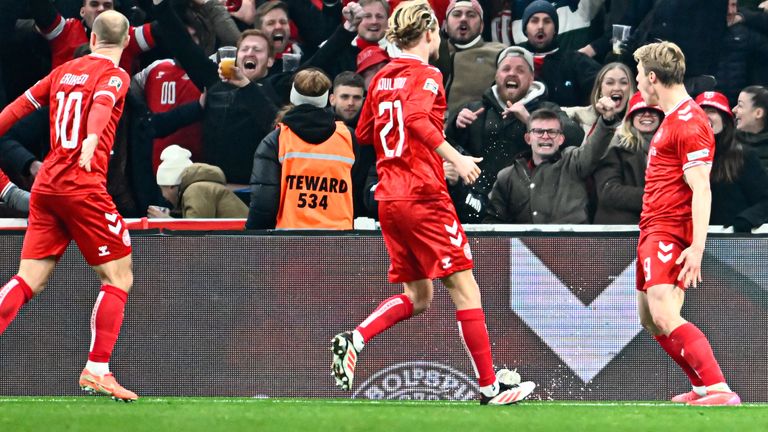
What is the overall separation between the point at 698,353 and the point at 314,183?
301cm

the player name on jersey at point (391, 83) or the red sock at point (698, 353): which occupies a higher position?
the player name on jersey at point (391, 83)

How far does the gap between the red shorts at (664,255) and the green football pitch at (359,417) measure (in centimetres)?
74

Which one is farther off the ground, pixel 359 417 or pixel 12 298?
pixel 12 298

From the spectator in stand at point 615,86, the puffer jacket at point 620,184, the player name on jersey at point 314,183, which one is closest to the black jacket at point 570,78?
the spectator in stand at point 615,86

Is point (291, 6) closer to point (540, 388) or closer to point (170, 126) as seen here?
point (170, 126)

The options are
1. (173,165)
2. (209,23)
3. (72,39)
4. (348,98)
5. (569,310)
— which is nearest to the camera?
(569,310)

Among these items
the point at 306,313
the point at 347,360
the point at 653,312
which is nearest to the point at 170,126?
the point at 306,313

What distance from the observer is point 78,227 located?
8156mm

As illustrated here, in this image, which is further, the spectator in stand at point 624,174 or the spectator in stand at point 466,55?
the spectator in stand at point 466,55

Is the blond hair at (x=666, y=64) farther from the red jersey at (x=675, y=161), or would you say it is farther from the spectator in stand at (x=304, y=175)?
the spectator in stand at (x=304, y=175)

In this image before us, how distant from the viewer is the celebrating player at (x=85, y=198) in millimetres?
8117

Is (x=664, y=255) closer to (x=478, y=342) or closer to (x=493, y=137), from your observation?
(x=478, y=342)

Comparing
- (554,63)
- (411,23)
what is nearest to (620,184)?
(554,63)

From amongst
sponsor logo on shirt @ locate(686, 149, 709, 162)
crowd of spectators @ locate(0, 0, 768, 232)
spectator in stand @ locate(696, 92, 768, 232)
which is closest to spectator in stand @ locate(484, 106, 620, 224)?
crowd of spectators @ locate(0, 0, 768, 232)
